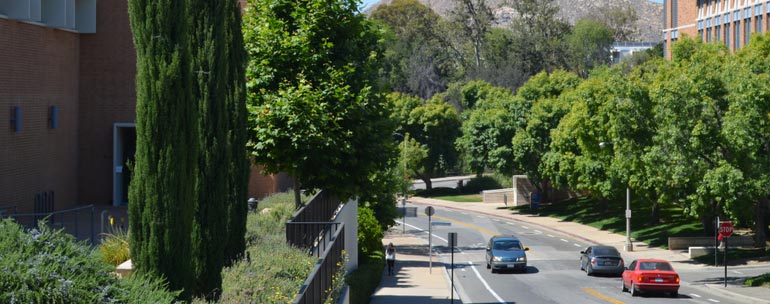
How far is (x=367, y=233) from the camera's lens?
3878 centimetres

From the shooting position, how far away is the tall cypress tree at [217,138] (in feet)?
47.3

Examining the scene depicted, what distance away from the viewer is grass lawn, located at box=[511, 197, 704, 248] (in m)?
54.1

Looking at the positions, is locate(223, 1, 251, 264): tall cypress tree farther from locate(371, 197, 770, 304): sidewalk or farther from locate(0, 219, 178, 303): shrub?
locate(371, 197, 770, 304): sidewalk

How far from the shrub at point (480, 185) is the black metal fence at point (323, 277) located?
2865 inches

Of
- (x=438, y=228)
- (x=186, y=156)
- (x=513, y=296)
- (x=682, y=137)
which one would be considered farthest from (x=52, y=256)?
(x=438, y=228)

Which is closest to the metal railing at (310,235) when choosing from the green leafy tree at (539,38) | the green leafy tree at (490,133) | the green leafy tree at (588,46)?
the green leafy tree at (490,133)

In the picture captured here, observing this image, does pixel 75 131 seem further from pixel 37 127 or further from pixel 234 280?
pixel 234 280

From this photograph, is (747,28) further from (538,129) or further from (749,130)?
(749,130)

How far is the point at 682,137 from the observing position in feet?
123

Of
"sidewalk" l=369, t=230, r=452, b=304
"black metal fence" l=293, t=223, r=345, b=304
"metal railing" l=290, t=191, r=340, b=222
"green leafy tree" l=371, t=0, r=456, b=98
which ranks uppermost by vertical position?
"green leafy tree" l=371, t=0, r=456, b=98

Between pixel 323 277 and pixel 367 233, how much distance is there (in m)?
22.8

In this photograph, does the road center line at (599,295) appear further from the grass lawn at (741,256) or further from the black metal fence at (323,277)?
the black metal fence at (323,277)

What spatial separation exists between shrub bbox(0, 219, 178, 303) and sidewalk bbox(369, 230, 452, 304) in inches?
884

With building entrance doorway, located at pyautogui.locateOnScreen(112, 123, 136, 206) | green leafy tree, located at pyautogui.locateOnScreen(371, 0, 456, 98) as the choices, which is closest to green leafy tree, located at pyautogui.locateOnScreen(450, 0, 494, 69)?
green leafy tree, located at pyautogui.locateOnScreen(371, 0, 456, 98)
